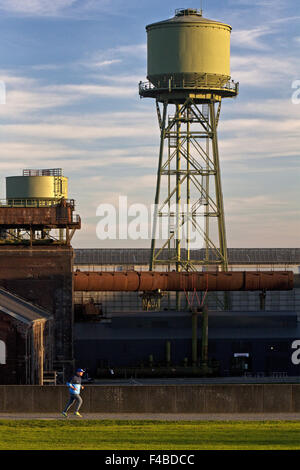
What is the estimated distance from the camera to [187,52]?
77.6 m

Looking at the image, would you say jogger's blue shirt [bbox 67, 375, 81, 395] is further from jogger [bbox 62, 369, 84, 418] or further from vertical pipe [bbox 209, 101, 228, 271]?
vertical pipe [bbox 209, 101, 228, 271]

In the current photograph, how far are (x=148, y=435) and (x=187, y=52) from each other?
5314 centimetres

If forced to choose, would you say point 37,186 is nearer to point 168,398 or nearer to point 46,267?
point 46,267

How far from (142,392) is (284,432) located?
265 inches

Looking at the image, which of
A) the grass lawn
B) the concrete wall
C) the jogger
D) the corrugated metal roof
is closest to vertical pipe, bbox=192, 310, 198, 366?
the concrete wall

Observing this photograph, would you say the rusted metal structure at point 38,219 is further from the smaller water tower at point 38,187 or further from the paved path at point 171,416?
the paved path at point 171,416

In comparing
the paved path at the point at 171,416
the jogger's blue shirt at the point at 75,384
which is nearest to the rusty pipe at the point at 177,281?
the paved path at the point at 171,416

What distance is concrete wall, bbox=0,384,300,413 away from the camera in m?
34.6

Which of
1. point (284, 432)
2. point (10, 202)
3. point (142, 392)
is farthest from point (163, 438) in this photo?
point (10, 202)

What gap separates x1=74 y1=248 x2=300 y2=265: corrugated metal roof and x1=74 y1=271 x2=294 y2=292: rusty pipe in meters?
43.6

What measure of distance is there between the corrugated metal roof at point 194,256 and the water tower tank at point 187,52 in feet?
127

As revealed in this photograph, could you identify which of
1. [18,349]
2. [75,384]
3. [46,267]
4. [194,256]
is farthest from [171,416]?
[194,256]

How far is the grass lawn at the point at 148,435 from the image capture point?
26.8 m

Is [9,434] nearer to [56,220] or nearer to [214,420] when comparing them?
[214,420]
